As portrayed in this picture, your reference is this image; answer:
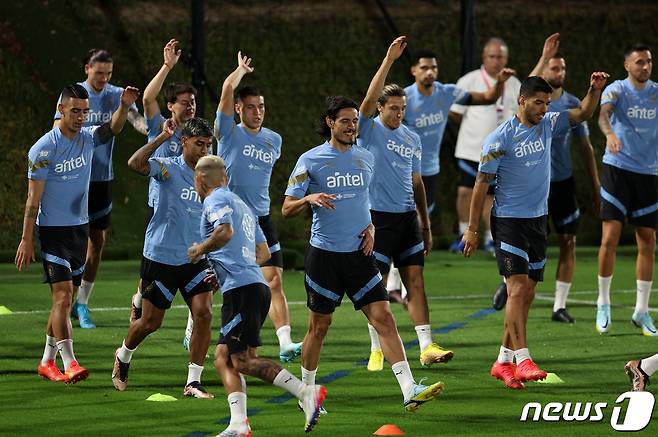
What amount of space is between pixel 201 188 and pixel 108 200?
17.2ft

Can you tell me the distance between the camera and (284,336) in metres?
11.7

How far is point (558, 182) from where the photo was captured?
1390cm

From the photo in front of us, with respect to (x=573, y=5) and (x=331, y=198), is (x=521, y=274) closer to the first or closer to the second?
(x=331, y=198)

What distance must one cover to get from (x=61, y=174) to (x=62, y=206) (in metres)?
0.25

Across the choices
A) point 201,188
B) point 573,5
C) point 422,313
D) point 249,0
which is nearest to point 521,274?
point 422,313

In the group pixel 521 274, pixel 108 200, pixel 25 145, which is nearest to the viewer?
pixel 521 274

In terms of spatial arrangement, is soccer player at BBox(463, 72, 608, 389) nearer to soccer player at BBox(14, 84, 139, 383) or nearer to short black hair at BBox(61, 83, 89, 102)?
soccer player at BBox(14, 84, 139, 383)

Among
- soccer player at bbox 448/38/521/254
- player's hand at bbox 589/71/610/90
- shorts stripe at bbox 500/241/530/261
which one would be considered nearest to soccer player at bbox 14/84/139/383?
shorts stripe at bbox 500/241/530/261

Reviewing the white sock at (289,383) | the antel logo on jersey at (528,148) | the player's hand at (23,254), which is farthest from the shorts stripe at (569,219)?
the white sock at (289,383)

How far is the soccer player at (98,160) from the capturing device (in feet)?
43.4

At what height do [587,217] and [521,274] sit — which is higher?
[521,274]

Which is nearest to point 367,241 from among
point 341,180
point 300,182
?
point 341,180

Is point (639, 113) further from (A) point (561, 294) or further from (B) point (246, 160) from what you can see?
(B) point (246, 160)

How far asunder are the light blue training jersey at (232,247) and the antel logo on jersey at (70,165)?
8.24 ft
